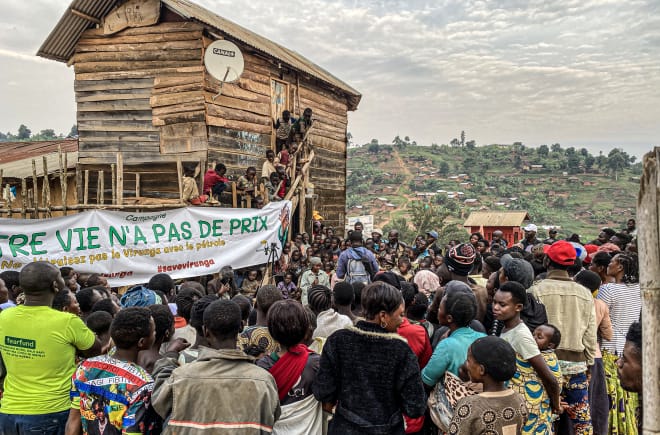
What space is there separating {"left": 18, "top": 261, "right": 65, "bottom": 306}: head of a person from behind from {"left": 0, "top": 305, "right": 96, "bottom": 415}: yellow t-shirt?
0.07 meters

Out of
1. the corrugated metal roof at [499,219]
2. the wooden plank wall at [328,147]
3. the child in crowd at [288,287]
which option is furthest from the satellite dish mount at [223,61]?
the corrugated metal roof at [499,219]

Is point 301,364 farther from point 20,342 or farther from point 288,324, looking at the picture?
point 20,342

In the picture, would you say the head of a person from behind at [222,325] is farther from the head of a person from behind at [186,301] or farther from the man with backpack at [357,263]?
the man with backpack at [357,263]

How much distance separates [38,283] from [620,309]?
498 centimetres

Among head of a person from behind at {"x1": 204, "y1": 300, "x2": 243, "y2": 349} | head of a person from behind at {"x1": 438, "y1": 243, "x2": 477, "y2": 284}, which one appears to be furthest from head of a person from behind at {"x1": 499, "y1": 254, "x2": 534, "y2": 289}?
head of a person from behind at {"x1": 204, "y1": 300, "x2": 243, "y2": 349}

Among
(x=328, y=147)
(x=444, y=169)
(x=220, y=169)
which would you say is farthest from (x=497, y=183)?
(x=220, y=169)

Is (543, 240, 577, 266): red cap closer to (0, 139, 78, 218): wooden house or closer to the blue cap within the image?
the blue cap

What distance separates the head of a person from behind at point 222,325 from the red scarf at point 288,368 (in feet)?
1.09

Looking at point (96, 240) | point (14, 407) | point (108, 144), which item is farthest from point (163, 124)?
point (14, 407)

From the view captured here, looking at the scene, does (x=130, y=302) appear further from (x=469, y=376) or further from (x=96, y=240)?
(x=96, y=240)

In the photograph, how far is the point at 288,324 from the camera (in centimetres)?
287

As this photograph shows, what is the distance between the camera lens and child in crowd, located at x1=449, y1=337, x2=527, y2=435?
8.36 feet

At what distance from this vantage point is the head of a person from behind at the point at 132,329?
9.18 ft

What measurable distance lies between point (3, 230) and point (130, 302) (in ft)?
13.0
